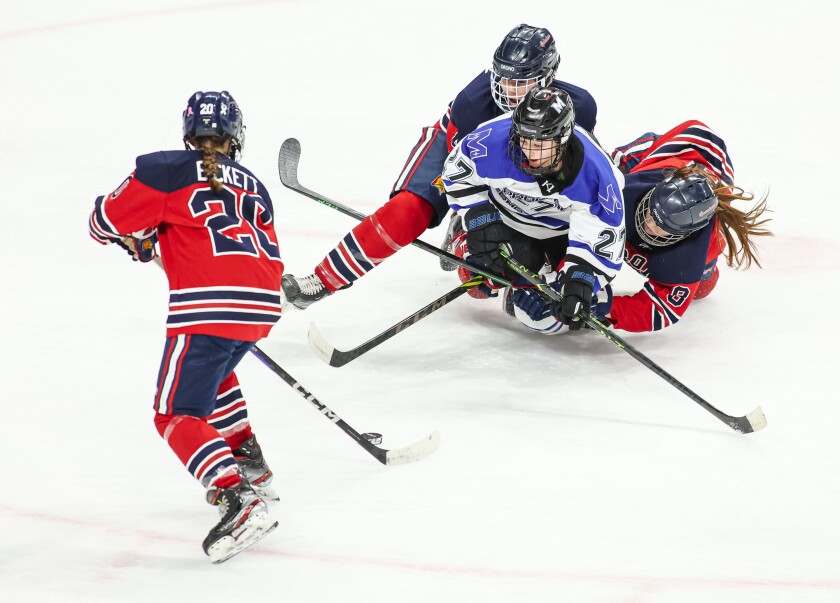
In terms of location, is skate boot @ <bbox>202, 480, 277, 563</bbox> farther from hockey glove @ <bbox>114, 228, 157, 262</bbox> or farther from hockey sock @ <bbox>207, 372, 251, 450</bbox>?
hockey glove @ <bbox>114, 228, 157, 262</bbox>

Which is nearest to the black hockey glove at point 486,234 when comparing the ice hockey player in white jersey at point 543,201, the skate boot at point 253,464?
the ice hockey player in white jersey at point 543,201

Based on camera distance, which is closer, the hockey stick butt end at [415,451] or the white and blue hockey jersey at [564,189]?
the hockey stick butt end at [415,451]

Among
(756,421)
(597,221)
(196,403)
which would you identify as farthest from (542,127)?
(196,403)

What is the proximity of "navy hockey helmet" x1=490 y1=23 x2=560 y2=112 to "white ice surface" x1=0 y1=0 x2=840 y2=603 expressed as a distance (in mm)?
804

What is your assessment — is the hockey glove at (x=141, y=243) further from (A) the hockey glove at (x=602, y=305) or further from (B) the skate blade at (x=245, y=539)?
(A) the hockey glove at (x=602, y=305)

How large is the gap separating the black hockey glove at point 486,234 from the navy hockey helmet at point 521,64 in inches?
14.4

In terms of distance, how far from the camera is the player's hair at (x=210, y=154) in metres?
2.49

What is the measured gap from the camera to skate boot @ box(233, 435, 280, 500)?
107 inches

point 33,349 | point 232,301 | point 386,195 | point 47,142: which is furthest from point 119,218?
point 47,142

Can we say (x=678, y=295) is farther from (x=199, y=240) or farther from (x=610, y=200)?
(x=199, y=240)

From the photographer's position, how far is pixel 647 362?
3238 millimetres

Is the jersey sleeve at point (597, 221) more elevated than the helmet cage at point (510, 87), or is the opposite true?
the helmet cage at point (510, 87)

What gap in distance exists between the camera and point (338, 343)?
3.59 metres

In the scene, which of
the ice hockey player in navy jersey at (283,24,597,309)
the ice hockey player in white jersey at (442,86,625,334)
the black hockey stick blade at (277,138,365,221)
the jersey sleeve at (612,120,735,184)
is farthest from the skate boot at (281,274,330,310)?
the jersey sleeve at (612,120,735,184)
